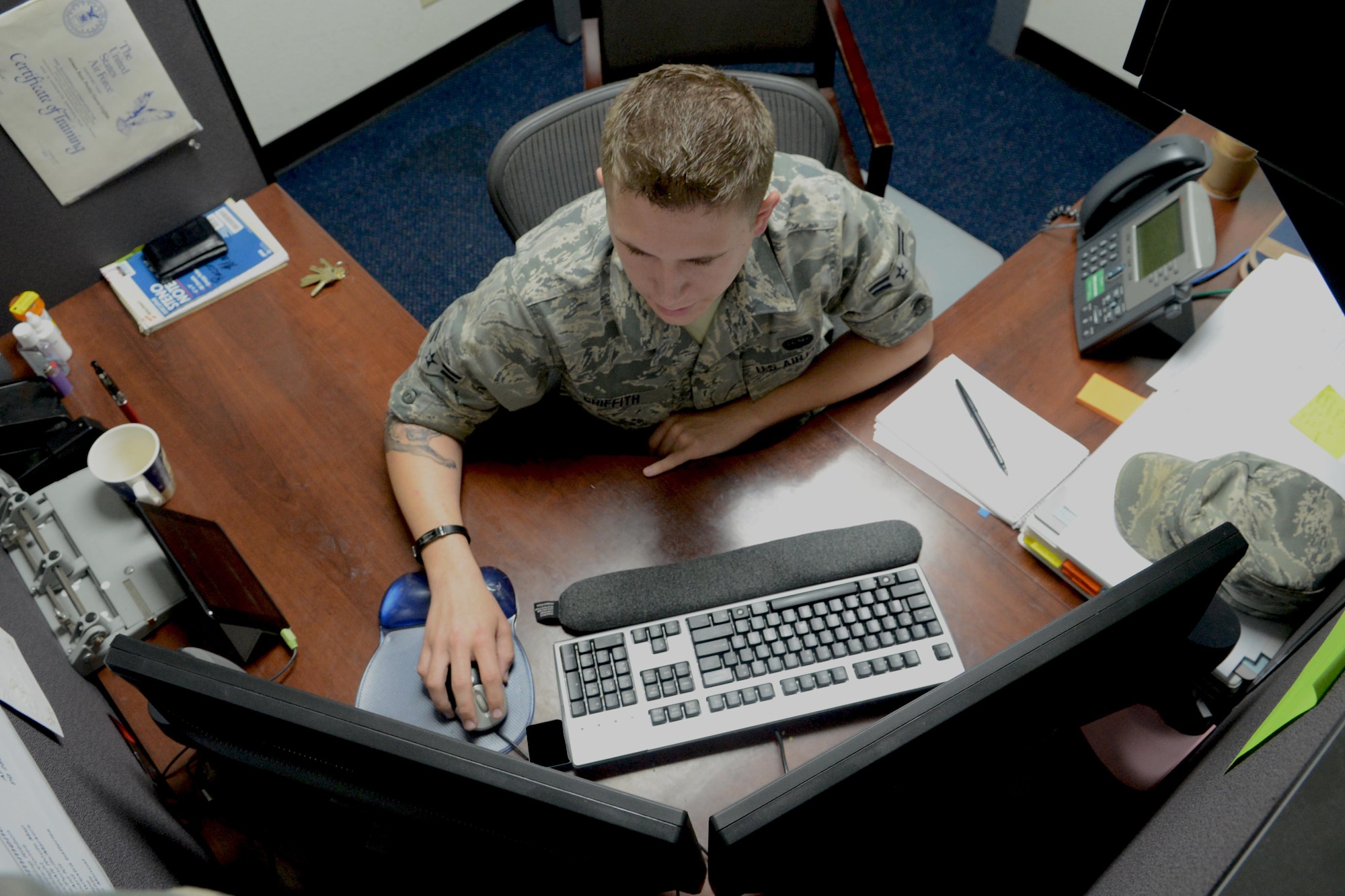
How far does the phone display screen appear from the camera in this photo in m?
1.10

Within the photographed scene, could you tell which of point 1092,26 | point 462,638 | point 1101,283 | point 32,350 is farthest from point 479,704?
point 1092,26

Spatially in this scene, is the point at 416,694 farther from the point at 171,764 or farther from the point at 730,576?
the point at 730,576

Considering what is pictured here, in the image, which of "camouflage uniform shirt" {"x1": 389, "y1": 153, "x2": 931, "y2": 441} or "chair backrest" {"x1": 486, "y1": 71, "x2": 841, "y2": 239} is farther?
"chair backrest" {"x1": 486, "y1": 71, "x2": 841, "y2": 239}

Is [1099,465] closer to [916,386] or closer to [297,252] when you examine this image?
[916,386]

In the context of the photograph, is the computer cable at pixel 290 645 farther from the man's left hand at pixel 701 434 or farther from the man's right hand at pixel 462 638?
the man's left hand at pixel 701 434

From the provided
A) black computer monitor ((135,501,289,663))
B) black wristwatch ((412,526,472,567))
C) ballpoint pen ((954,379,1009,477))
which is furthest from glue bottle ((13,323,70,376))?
ballpoint pen ((954,379,1009,477))

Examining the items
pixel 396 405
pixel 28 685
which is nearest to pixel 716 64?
pixel 396 405

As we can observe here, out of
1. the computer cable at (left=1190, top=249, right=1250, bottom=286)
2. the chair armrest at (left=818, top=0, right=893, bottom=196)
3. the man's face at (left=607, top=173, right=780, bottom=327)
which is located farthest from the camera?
the chair armrest at (left=818, top=0, right=893, bottom=196)

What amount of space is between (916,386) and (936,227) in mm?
632

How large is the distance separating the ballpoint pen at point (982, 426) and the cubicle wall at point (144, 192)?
3.66 feet

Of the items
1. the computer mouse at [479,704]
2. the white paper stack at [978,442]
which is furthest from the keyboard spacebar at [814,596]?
the computer mouse at [479,704]

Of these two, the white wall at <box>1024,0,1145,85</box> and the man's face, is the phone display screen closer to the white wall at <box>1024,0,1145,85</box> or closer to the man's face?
the man's face

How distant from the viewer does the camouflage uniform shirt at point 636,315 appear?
1007mm

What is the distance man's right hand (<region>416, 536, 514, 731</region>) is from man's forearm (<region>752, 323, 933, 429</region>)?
445 mm
